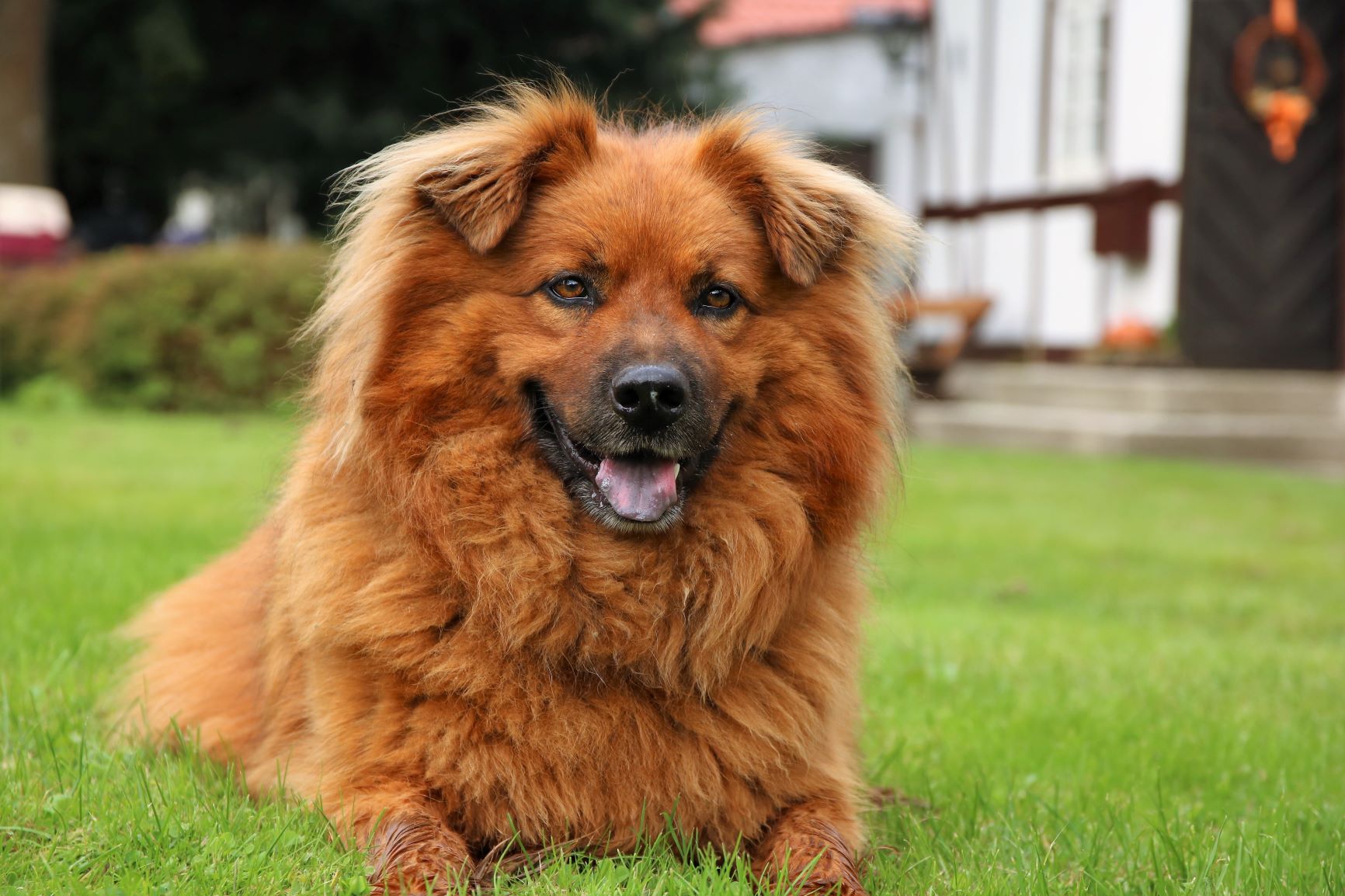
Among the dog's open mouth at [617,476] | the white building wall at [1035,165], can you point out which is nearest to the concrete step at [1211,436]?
the white building wall at [1035,165]

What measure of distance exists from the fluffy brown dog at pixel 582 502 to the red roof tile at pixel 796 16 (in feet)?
64.5

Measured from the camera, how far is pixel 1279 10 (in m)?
13.7

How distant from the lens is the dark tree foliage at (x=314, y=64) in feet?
58.4

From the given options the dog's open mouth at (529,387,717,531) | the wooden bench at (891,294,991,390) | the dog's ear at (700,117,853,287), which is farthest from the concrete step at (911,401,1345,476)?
the dog's open mouth at (529,387,717,531)

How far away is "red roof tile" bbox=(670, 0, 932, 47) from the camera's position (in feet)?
76.9

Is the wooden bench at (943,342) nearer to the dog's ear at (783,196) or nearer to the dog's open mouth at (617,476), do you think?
the dog's ear at (783,196)

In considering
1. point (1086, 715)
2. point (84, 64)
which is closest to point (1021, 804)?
point (1086, 715)

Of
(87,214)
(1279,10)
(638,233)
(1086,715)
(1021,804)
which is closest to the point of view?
(638,233)

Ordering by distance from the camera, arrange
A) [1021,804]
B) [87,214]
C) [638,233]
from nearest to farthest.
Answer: [638,233] → [1021,804] → [87,214]

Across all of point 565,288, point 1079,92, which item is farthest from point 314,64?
point 565,288

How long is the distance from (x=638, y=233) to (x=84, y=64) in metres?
18.2

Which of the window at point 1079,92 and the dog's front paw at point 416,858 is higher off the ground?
the window at point 1079,92

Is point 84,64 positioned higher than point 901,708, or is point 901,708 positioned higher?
point 84,64

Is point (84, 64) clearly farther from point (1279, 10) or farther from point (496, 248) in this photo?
point (496, 248)
